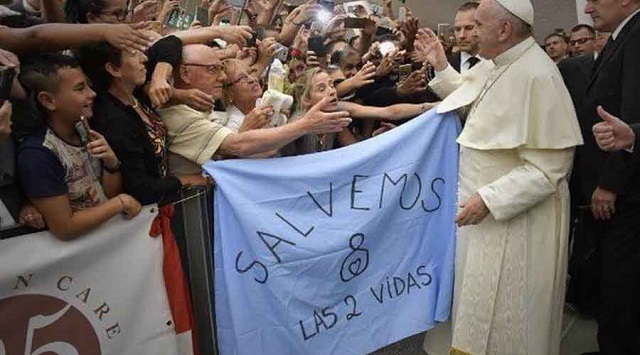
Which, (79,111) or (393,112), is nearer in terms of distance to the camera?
(79,111)

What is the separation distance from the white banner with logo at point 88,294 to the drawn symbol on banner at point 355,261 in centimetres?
84

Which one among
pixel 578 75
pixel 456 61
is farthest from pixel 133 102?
pixel 578 75

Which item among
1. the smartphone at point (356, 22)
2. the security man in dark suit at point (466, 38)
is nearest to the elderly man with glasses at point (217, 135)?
the security man in dark suit at point (466, 38)

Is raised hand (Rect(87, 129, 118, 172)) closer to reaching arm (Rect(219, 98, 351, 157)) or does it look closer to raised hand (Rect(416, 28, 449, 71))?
reaching arm (Rect(219, 98, 351, 157))

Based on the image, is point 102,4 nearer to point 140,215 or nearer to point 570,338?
point 140,215

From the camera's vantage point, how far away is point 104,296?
7.13ft

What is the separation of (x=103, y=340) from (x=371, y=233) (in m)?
1.28

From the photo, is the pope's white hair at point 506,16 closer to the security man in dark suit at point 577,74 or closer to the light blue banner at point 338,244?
the light blue banner at point 338,244

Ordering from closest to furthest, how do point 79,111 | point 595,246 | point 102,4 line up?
point 79,111 < point 102,4 < point 595,246

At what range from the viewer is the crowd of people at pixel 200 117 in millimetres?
1992

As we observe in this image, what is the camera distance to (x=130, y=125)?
2236mm

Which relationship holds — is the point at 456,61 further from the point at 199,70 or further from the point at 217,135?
the point at 217,135

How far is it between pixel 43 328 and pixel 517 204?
2.02m

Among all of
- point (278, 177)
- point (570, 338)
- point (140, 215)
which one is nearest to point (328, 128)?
point (278, 177)
